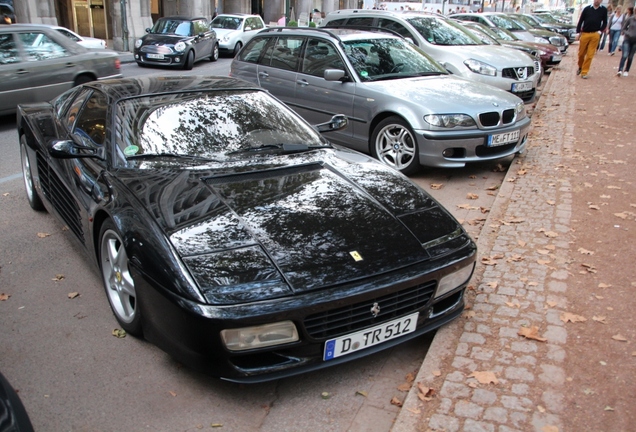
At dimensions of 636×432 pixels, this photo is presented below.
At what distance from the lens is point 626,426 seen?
2.78 meters

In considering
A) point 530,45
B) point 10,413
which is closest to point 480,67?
point 530,45

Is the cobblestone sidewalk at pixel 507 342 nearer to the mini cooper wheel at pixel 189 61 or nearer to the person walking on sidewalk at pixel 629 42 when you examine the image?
the person walking on sidewalk at pixel 629 42

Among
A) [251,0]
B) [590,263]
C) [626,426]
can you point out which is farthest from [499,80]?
[251,0]

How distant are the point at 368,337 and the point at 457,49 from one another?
9.02 m

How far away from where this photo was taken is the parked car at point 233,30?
22.7 meters

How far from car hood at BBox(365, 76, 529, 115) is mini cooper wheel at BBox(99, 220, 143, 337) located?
4184 millimetres

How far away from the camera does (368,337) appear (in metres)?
3.01

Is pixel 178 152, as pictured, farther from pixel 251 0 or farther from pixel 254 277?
pixel 251 0

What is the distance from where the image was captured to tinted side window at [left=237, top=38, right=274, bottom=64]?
27.9ft

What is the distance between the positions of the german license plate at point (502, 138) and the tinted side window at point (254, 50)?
3466 millimetres

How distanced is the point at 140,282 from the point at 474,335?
2.00 m

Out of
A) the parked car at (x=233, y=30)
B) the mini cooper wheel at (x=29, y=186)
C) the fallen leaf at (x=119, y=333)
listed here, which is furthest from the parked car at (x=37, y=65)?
the parked car at (x=233, y=30)

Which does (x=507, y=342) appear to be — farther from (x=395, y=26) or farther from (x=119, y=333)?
(x=395, y=26)

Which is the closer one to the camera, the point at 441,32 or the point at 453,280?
the point at 453,280
